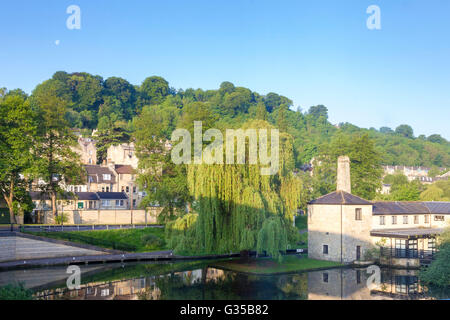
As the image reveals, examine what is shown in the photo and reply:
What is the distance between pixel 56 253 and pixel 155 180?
657 inches

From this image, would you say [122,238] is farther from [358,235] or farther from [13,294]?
[13,294]

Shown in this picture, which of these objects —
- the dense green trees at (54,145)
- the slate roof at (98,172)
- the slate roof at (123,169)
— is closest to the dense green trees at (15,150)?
the dense green trees at (54,145)

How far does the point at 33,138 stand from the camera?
143ft

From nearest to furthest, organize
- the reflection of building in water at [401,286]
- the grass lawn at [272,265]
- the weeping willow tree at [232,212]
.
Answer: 1. the reflection of building in water at [401,286]
2. the weeping willow tree at [232,212]
3. the grass lawn at [272,265]

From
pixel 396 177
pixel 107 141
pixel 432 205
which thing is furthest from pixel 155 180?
pixel 396 177

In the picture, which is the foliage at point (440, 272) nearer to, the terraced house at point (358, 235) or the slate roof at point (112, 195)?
the terraced house at point (358, 235)

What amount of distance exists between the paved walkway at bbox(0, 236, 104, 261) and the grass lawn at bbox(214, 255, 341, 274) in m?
12.3

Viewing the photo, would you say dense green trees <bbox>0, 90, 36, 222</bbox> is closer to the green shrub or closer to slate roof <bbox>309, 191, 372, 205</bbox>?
the green shrub

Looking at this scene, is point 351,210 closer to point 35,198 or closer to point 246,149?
point 246,149

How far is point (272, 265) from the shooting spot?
34.8 metres

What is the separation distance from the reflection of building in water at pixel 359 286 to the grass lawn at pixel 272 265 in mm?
1507

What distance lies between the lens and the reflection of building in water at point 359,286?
85.6ft

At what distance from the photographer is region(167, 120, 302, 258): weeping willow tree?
108 ft

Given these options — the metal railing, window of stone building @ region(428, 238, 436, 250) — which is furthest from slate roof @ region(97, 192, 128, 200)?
window of stone building @ region(428, 238, 436, 250)
